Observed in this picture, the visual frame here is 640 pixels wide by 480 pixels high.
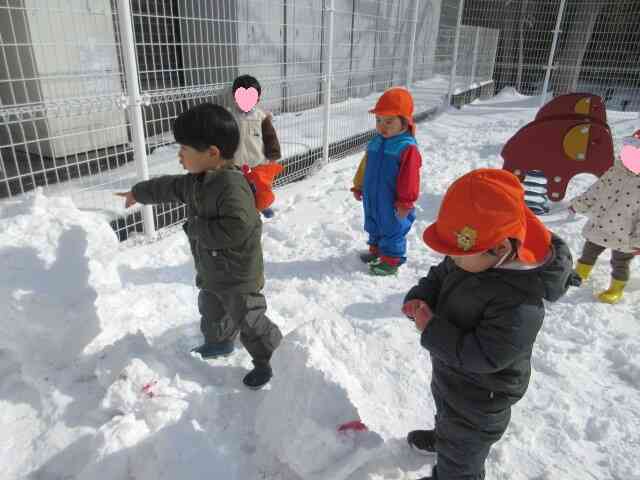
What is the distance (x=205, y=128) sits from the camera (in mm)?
1854

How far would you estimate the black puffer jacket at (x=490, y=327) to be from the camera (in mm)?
1344

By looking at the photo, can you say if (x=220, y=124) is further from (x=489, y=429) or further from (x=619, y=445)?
(x=619, y=445)

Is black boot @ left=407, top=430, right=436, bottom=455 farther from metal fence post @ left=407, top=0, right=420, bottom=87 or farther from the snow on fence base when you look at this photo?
metal fence post @ left=407, top=0, right=420, bottom=87

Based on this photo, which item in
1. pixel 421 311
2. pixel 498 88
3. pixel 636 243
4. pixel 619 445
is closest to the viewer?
pixel 421 311

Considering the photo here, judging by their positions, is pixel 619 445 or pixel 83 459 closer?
pixel 83 459

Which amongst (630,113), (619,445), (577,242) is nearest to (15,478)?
(619,445)

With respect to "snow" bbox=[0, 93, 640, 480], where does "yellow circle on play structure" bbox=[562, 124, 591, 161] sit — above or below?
above

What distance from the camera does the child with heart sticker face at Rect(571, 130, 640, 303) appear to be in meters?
2.93

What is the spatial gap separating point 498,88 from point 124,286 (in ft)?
38.5

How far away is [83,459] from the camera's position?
1840mm

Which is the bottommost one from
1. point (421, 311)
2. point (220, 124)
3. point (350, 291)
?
point (350, 291)

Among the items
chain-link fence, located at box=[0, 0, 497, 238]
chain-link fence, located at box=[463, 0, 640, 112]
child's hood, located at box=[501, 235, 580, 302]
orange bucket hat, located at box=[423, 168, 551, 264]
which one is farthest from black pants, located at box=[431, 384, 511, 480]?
chain-link fence, located at box=[463, 0, 640, 112]

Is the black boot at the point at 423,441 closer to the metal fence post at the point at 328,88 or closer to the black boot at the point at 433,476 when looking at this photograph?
the black boot at the point at 433,476

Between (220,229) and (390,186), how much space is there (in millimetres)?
1581
